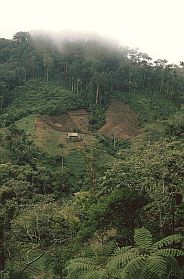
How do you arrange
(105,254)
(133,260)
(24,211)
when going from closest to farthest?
(133,260)
(105,254)
(24,211)

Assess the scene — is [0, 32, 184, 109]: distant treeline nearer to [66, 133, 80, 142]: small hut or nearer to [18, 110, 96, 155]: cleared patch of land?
[18, 110, 96, 155]: cleared patch of land

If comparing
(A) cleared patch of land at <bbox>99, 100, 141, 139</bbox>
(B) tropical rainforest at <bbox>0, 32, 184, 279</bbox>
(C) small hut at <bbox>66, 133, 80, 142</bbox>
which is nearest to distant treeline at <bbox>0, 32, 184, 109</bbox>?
(B) tropical rainforest at <bbox>0, 32, 184, 279</bbox>

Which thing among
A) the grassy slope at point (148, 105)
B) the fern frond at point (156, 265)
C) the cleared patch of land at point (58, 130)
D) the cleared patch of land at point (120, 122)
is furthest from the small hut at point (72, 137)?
the fern frond at point (156, 265)

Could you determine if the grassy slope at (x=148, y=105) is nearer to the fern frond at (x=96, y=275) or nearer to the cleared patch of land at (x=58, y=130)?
the cleared patch of land at (x=58, y=130)

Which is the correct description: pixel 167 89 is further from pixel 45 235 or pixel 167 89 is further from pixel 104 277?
pixel 104 277

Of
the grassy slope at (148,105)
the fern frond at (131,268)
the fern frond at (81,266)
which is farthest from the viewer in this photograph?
the grassy slope at (148,105)

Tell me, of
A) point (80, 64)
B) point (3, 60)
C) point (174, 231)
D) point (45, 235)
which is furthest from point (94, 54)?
point (174, 231)
